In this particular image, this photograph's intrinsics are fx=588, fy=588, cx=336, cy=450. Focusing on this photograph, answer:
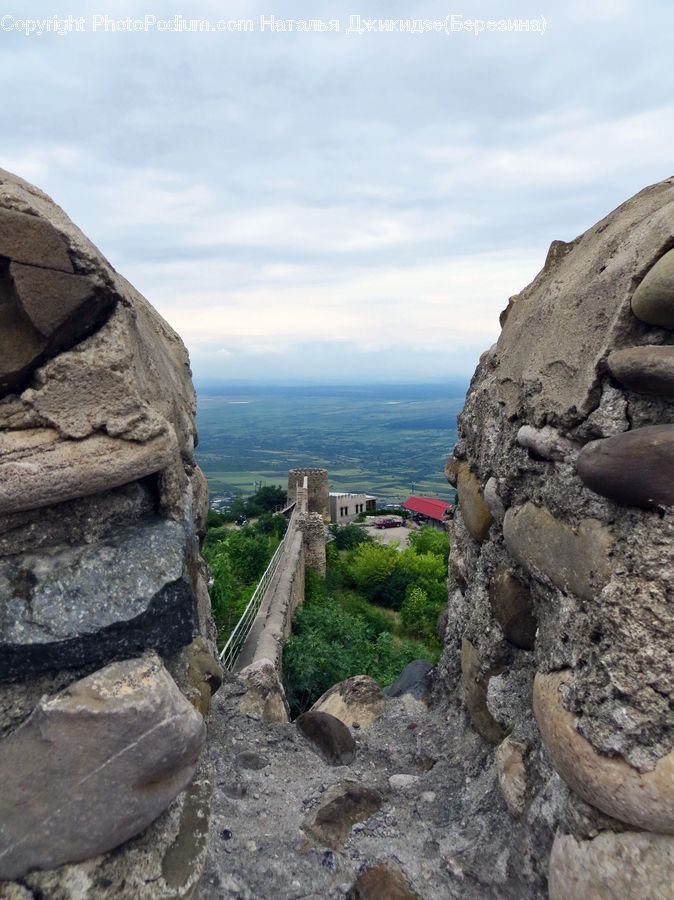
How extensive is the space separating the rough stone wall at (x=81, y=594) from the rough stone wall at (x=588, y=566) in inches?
66.7

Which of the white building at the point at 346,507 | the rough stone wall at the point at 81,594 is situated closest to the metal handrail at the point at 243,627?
the rough stone wall at the point at 81,594

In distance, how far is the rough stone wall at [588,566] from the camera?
7.39ft

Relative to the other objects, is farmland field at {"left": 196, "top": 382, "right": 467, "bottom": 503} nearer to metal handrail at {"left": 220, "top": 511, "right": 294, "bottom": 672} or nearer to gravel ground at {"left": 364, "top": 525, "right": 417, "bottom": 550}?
gravel ground at {"left": 364, "top": 525, "right": 417, "bottom": 550}

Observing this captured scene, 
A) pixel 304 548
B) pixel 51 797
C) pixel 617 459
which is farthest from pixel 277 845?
pixel 304 548

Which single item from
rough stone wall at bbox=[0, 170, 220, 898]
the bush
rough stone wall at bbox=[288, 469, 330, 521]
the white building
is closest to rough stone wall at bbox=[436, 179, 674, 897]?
rough stone wall at bbox=[0, 170, 220, 898]

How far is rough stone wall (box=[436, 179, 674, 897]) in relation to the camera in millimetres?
2254

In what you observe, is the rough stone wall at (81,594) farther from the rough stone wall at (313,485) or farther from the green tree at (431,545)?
the rough stone wall at (313,485)

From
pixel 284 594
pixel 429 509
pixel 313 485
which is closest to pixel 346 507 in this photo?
pixel 429 509

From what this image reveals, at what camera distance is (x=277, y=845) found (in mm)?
3236

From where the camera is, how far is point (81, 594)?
271 cm

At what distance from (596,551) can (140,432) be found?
7.13 ft

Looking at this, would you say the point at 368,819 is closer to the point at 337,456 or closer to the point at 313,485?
the point at 313,485

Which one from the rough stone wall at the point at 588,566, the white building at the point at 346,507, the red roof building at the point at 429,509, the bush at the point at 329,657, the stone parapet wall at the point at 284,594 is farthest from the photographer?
the red roof building at the point at 429,509

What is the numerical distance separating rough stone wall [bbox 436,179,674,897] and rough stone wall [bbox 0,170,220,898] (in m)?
1.69
